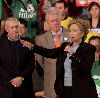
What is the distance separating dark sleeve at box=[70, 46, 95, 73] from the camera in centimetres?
588

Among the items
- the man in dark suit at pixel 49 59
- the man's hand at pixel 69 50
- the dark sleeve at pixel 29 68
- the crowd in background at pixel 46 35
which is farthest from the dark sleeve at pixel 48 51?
the man in dark suit at pixel 49 59

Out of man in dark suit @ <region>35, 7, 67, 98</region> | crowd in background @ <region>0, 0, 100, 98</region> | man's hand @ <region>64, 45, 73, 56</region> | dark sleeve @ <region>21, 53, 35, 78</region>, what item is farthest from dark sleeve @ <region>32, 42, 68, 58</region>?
man in dark suit @ <region>35, 7, 67, 98</region>

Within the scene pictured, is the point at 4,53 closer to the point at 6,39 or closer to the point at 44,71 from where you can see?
the point at 6,39

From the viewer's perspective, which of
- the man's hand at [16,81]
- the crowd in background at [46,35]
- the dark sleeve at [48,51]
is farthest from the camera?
the man's hand at [16,81]

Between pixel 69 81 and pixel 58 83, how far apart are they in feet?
0.50

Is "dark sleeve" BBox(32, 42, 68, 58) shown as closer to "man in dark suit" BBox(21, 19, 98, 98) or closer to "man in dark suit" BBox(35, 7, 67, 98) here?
"man in dark suit" BBox(21, 19, 98, 98)

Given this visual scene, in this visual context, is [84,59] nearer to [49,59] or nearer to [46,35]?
[49,59]

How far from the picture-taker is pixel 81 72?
5996mm

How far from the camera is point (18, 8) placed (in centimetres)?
876

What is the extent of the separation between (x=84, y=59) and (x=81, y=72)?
168mm

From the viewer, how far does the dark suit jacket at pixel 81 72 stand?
5.92m

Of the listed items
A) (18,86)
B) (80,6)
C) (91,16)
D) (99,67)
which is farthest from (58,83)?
(80,6)

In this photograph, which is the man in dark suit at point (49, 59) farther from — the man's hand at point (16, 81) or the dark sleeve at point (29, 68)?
the man's hand at point (16, 81)

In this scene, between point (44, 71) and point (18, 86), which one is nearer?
point (18, 86)
